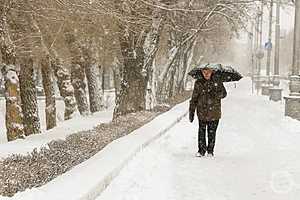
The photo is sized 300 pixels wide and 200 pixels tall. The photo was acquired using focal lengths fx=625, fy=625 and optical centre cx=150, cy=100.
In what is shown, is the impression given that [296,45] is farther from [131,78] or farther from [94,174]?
[94,174]

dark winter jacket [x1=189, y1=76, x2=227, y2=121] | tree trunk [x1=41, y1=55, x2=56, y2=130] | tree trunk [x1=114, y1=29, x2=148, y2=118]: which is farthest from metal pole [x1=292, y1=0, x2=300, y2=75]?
dark winter jacket [x1=189, y1=76, x2=227, y2=121]

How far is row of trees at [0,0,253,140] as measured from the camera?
13.5 meters

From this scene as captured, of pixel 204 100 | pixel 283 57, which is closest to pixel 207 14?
pixel 204 100

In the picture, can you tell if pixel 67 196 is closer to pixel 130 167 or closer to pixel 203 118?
pixel 130 167

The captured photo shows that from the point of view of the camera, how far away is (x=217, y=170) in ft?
36.4

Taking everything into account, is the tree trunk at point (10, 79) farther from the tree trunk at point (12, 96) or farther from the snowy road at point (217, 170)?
the snowy road at point (217, 170)

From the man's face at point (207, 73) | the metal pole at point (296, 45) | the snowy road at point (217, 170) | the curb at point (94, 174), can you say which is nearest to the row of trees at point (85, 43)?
the metal pole at point (296, 45)

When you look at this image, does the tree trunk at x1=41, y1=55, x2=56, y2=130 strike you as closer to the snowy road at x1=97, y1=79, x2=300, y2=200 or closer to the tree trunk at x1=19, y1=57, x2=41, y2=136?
the tree trunk at x1=19, y1=57, x2=41, y2=136

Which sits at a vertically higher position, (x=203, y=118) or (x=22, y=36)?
(x=22, y=36)

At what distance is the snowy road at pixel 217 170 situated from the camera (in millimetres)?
8883

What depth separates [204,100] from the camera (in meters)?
12.8

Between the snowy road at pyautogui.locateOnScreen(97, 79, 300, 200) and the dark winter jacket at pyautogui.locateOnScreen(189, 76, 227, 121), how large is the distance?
89 centimetres

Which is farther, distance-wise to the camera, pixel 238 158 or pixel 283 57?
pixel 283 57

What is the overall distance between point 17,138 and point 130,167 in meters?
4.30
